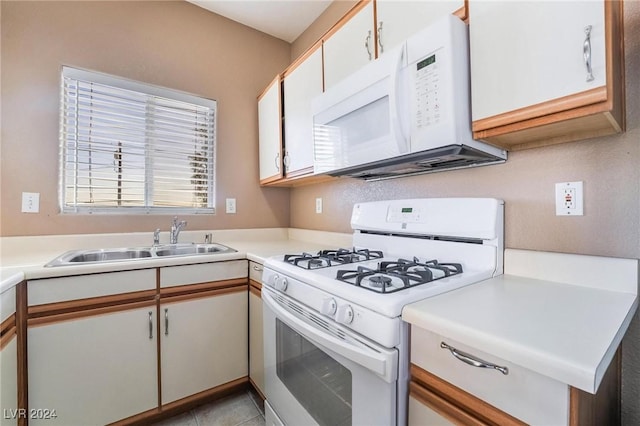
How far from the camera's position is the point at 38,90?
1.73 meters

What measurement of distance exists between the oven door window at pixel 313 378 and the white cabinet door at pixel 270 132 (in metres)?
1.22

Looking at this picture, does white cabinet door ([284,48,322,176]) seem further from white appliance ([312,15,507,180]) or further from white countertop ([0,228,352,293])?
white countertop ([0,228,352,293])

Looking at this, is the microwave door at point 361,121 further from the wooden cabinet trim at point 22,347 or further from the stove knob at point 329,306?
the wooden cabinet trim at point 22,347

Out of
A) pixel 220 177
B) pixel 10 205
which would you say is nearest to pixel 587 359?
pixel 220 177

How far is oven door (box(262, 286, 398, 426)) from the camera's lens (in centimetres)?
79

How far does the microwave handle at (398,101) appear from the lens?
1141 mm

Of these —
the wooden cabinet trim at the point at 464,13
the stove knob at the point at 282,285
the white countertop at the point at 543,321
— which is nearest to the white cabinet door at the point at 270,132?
the stove knob at the point at 282,285

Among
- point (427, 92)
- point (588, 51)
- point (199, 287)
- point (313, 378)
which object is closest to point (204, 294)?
point (199, 287)

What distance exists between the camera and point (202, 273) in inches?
64.1

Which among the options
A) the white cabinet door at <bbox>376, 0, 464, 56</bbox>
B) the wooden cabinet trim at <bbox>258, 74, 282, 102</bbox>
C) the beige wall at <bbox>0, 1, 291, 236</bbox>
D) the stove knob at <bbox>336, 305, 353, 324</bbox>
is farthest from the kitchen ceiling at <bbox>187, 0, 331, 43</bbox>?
the stove knob at <bbox>336, 305, 353, 324</bbox>

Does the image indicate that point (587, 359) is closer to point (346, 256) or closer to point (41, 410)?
point (346, 256)

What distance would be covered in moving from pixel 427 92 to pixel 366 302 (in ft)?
2.54

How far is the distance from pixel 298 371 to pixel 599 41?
4.63ft

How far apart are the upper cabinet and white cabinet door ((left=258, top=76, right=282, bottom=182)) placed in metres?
1.38
